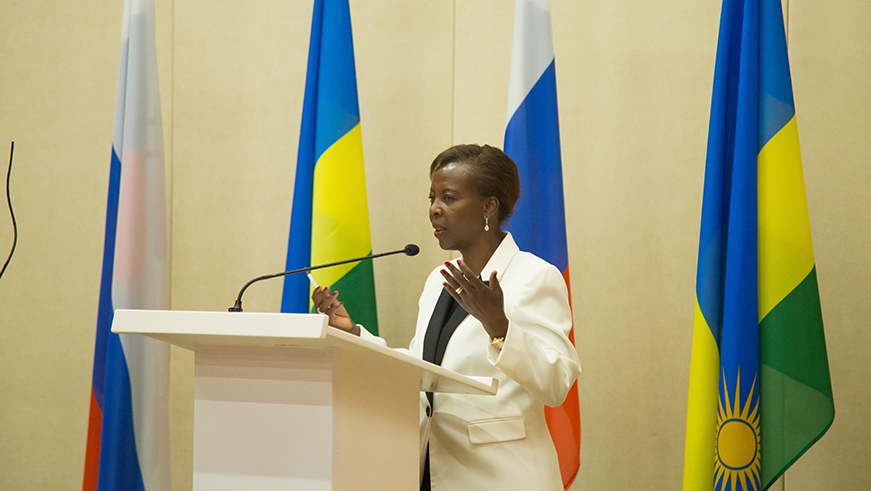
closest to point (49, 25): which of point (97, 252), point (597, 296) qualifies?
point (97, 252)

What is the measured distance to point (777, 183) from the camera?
92.9 inches

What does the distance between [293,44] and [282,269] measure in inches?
39.3

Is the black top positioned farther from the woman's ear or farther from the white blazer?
the woman's ear

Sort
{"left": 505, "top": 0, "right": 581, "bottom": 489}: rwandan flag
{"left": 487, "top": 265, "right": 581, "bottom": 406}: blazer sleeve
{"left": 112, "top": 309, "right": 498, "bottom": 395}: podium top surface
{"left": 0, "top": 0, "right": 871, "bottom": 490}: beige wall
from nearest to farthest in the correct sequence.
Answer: {"left": 112, "top": 309, "right": 498, "bottom": 395}: podium top surface < {"left": 487, "top": 265, "right": 581, "bottom": 406}: blazer sleeve < {"left": 505, "top": 0, "right": 581, "bottom": 489}: rwandan flag < {"left": 0, "top": 0, "right": 871, "bottom": 490}: beige wall

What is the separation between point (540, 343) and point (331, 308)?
517mm

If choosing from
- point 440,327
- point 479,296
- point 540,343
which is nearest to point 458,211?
point 440,327

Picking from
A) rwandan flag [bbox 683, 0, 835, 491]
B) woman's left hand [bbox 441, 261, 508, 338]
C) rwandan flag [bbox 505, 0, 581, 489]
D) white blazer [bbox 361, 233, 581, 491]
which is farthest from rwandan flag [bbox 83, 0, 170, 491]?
rwandan flag [bbox 683, 0, 835, 491]

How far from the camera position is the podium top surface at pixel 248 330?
1.05 meters

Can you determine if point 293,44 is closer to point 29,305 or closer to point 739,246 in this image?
point 29,305

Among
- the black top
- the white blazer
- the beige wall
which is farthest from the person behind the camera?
the beige wall

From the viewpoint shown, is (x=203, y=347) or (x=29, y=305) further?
(x=29, y=305)

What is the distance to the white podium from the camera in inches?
45.3

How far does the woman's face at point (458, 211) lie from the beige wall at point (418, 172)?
124 centimetres

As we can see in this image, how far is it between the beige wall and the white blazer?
4.48 feet
